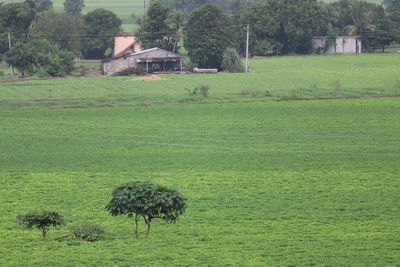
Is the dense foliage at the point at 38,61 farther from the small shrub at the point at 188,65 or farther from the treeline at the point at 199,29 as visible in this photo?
the small shrub at the point at 188,65

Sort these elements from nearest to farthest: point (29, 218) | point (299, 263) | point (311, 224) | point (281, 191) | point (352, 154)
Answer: point (299, 263)
point (29, 218)
point (311, 224)
point (281, 191)
point (352, 154)

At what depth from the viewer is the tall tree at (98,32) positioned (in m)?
116

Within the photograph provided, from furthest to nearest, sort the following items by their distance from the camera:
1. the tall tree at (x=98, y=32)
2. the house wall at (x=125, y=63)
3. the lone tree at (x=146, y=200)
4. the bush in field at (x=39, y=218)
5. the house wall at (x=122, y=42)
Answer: the tall tree at (x=98, y=32), the house wall at (x=122, y=42), the house wall at (x=125, y=63), the bush in field at (x=39, y=218), the lone tree at (x=146, y=200)

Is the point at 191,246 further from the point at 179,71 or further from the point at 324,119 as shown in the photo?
the point at 179,71

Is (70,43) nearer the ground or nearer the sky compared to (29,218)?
nearer the sky

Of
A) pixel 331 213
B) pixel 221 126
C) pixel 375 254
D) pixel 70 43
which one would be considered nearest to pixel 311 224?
pixel 331 213

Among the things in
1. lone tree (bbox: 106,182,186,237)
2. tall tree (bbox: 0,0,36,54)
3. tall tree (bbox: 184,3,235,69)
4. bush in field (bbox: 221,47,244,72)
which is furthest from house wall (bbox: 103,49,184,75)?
lone tree (bbox: 106,182,186,237)

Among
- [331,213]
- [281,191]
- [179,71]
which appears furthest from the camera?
[179,71]

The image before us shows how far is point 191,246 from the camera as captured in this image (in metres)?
22.0

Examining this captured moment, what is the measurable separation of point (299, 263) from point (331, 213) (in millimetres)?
6911

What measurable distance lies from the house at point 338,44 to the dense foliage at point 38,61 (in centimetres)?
4869

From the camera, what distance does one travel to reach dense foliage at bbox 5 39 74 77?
3551 inches

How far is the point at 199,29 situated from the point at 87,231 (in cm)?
8045

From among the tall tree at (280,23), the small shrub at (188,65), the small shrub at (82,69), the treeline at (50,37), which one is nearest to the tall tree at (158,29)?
the small shrub at (188,65)
